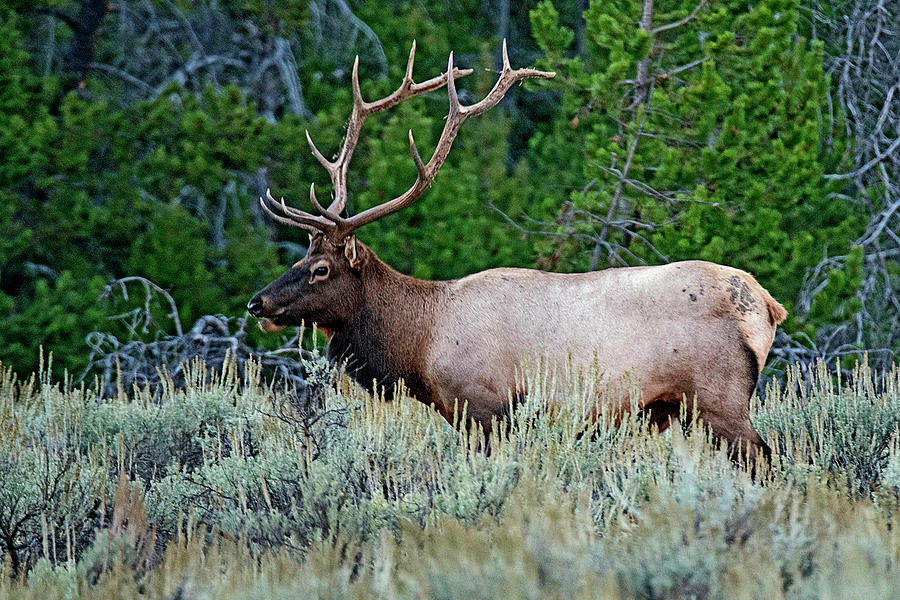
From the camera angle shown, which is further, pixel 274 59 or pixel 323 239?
pixel 274 59

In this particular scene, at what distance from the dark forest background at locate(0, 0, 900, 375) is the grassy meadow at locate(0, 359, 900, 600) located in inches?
101

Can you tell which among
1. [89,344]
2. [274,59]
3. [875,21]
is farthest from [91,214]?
[875,21]

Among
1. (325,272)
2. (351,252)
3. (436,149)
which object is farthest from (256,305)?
(436,149)

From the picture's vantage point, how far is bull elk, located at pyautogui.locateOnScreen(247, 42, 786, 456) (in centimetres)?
513

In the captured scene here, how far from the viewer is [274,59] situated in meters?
10.1

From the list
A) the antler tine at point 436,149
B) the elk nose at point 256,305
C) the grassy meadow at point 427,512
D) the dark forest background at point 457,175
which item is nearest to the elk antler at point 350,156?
the antler tine at point 436,149

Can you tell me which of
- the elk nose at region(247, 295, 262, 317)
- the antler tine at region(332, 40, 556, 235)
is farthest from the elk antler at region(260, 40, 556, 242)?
the elk nose at region(247, 295, 262, 317)

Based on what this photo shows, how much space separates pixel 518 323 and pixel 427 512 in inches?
70.2

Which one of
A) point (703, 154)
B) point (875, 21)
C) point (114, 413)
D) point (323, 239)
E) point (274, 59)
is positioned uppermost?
point (875, 21)

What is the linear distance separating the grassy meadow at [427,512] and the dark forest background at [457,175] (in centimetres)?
257

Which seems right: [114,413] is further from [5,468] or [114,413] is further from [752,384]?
[752,384]

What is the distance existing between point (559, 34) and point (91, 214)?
13.9ft

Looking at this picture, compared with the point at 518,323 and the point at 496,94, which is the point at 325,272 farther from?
the point at 496,94

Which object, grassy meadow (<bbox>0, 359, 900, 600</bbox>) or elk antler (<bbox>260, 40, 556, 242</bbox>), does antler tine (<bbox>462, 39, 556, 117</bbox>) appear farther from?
grassy meadow (<bbox>0, 359, 900, 600</bbox>)
